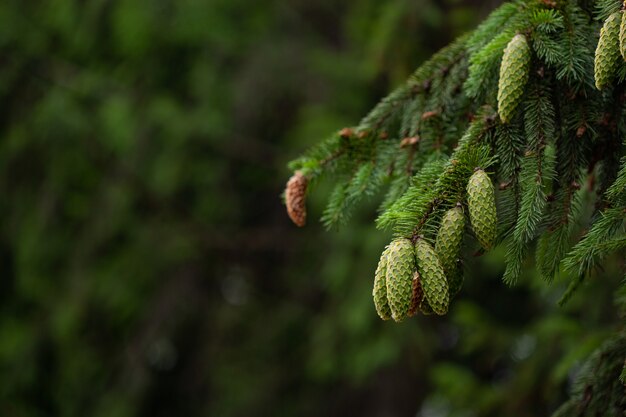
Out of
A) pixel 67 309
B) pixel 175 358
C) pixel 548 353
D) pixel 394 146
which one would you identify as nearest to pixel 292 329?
pixel 175 358

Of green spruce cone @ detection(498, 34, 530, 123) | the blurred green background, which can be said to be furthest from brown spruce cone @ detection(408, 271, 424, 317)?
the blurred green background

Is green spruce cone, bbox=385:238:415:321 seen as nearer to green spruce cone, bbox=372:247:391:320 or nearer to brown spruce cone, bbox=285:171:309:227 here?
green spruce cone, bbox=372:247:391:320

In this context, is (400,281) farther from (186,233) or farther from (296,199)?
(186,233)

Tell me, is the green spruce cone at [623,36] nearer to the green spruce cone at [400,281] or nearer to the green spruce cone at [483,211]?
the green spruce cone at [483,211]

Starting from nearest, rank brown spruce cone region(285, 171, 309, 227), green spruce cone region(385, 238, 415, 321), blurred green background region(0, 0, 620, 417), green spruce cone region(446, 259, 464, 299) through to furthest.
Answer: green spruce cone region(385, 238, 415, 321)
green spruce cone region(446, 259, 464, 299)
brown spruce cone region(285, 171, 309, 227)
blurred green background region(0, 0, 620, 417)

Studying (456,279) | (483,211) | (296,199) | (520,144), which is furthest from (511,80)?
(296,199)

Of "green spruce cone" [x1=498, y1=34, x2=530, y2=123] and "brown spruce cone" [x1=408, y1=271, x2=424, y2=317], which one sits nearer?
"brown spruce cone" [x1=408, y1=271, x2=424, y2=317]
